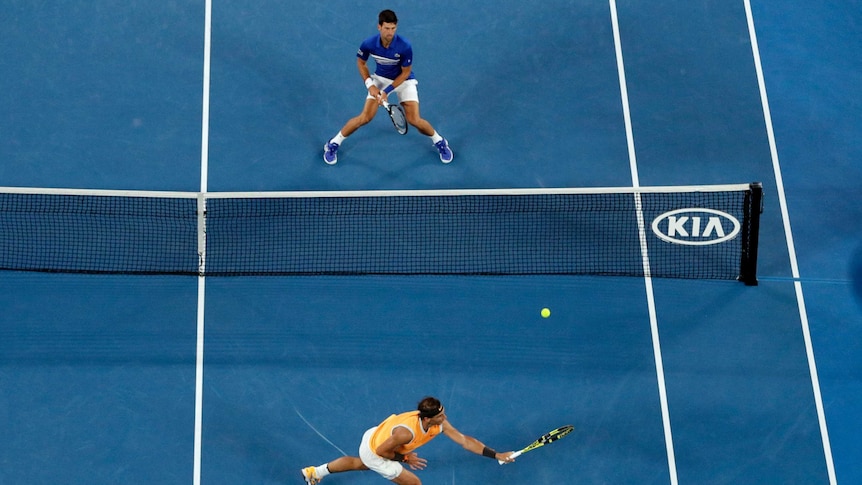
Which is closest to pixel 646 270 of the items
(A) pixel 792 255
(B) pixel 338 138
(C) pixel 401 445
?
(A) pixel 792 255

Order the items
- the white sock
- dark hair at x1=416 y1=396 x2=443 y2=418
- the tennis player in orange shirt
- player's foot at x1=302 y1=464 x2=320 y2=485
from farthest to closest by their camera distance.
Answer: the white sock, player's foot at x1=302 y1=464 x2=320 y2=485, the tennis player in orange shirt, dark hair at x1=416 y1=396 x2=443 y2=418

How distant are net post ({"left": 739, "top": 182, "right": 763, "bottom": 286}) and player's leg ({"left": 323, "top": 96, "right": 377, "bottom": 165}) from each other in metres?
4.38


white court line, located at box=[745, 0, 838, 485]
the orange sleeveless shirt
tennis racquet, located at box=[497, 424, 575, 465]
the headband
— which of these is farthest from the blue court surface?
the headband

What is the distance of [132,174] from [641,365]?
6.37 metres

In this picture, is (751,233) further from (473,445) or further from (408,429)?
(408,429)

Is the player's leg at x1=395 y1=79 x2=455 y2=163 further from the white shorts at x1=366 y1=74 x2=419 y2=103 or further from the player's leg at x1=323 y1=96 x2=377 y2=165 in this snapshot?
the player's leg at x1=323 y1=96 x2=377 y2=165

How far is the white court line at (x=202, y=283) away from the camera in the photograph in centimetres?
1138

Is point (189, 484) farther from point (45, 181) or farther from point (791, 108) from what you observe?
point (791, 108)

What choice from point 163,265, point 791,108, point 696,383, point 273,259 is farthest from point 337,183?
point 791,108

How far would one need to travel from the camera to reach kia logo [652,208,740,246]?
12.6 metres

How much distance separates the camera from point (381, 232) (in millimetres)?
12648

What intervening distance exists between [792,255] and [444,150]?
4266 millimetres

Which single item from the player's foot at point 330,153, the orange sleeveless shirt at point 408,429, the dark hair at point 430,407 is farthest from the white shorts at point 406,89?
the dark hair at point 430,407

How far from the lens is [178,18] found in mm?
14047
